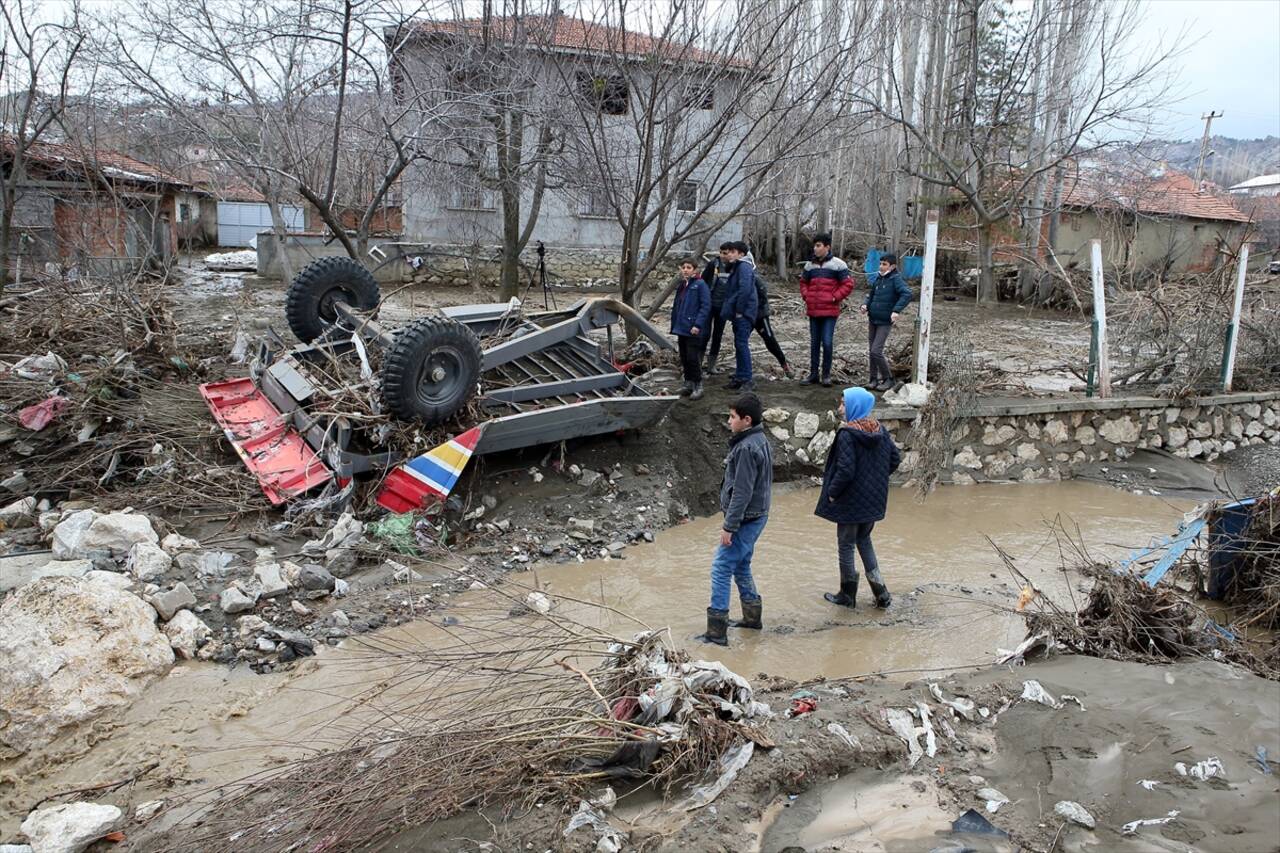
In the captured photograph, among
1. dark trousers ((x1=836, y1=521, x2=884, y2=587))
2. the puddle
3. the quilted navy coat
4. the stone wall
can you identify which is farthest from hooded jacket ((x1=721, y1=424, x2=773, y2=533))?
the stone wall

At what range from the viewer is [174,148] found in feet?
44.2

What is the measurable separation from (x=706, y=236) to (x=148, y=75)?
6.84 metres

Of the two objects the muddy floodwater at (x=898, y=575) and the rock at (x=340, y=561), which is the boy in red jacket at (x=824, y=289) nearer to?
the muddy floodwater at (x=898, y=575)

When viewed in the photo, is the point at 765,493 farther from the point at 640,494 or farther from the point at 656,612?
the point at 640,494

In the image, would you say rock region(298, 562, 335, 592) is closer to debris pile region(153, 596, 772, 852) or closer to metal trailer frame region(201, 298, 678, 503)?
metal trailer frame region(201, 298, 678, 503)

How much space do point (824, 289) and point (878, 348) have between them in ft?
2.87

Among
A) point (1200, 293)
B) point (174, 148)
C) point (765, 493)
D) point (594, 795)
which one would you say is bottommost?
point (594, 795)

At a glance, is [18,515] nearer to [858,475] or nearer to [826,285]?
[858,475]

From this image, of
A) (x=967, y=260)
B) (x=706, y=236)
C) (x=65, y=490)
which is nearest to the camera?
(x=65, y=490)

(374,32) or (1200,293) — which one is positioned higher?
(374,32)

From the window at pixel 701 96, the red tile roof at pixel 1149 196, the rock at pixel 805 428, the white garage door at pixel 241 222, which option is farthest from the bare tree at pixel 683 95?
the white garage door at pixel 241 222

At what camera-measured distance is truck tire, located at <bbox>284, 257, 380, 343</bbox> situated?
8.15 metres

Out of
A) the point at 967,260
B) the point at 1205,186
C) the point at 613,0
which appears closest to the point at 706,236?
the point at 613,0

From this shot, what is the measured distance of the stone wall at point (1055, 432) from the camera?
911cm
